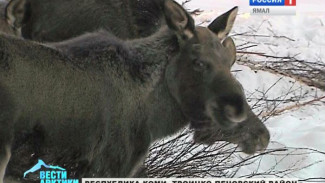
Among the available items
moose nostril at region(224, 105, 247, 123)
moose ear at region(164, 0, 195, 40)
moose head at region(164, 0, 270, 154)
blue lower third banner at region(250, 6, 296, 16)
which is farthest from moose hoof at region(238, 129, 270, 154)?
blue lower third banner at region(250, 6, 296, 16)

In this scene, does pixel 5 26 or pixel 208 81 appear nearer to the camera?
pixel 208 81

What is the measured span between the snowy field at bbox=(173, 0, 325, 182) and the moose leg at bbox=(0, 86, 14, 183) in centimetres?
119

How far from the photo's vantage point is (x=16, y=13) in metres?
1.35

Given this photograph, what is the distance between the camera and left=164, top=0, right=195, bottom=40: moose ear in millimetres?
1162

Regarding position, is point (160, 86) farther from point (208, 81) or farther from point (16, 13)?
point (16, 13)

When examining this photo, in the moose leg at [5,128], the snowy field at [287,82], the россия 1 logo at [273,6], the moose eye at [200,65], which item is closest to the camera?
the moose leg at [5,128]

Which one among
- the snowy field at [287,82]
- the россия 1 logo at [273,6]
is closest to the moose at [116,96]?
the россия 1 logo at [273,6]

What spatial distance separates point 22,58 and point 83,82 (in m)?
0.13

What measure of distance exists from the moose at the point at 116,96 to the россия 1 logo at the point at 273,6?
1.92 feet

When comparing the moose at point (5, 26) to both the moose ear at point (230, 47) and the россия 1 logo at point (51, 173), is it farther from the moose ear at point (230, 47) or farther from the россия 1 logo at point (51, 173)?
the moose ear at point (230, 47)

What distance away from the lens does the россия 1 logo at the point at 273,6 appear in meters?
1.79

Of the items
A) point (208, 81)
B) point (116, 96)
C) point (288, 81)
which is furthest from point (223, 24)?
point (288, 81)

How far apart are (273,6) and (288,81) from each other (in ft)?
3.50

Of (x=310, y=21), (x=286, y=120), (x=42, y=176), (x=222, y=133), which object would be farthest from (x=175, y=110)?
(x=310, y=21)
